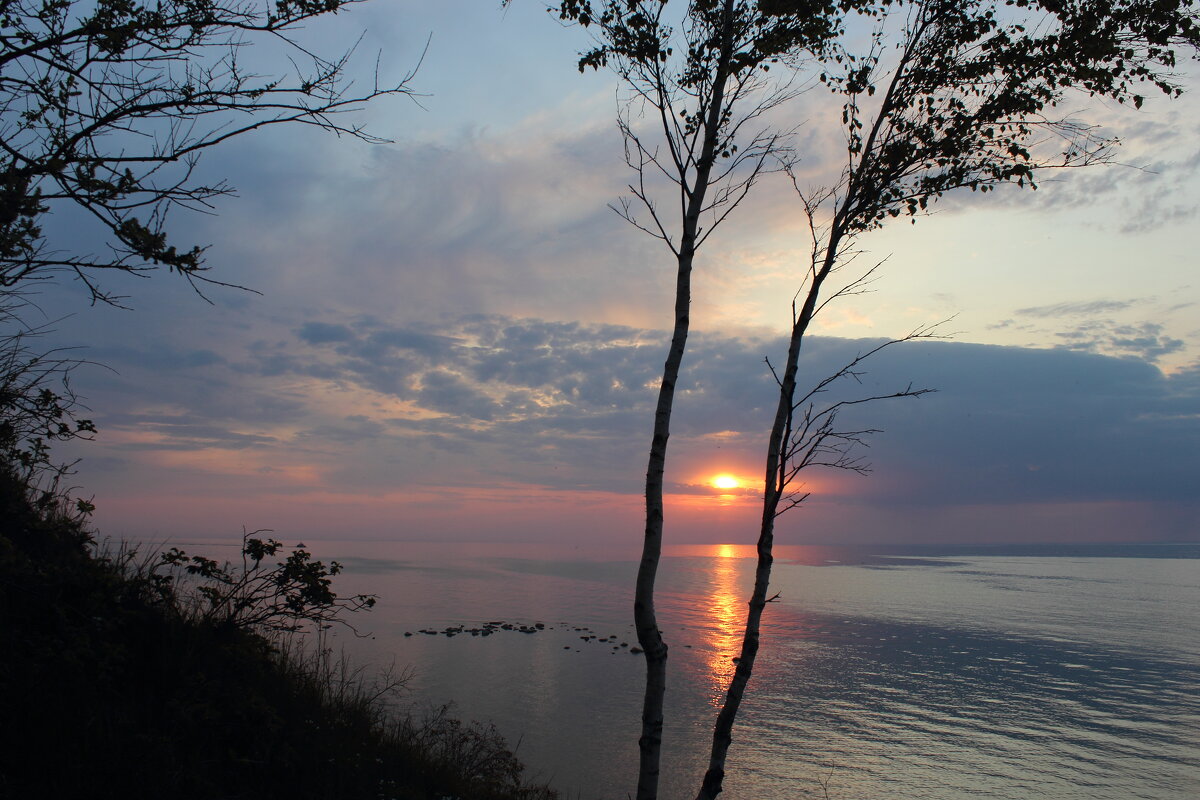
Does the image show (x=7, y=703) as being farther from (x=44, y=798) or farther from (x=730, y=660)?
(x=730, y=660)

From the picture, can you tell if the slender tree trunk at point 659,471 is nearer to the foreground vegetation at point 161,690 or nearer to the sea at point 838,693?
the foreground vegetation at point 161,690

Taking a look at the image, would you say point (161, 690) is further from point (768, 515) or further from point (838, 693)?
point (838, 693)

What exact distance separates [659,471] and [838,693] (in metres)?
32.6

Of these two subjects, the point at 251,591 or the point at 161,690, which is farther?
the point at 251,591

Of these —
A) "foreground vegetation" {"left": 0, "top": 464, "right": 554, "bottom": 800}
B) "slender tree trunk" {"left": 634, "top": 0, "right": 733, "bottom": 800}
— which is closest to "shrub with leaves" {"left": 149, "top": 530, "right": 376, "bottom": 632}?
"foreground vegetation" {"left": 0, "top": 464, "right": 554, "bottom": 800}

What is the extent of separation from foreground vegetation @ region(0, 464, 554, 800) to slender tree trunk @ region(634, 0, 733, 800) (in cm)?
372

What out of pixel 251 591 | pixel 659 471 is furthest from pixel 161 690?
pixel 659 471

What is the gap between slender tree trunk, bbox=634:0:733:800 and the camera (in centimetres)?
860

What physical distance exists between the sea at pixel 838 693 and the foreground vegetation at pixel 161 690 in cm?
1058

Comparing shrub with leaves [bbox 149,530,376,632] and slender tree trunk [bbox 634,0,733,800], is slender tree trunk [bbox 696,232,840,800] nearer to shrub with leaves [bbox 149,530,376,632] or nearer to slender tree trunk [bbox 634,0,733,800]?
slender tree trunk [bbox 634,0,733,800]

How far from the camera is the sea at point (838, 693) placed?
23.5 m

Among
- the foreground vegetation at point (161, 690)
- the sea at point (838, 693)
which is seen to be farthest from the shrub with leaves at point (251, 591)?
the sea at point (838, 693)

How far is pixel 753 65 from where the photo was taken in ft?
32.4

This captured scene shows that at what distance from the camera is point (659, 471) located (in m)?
9.02
